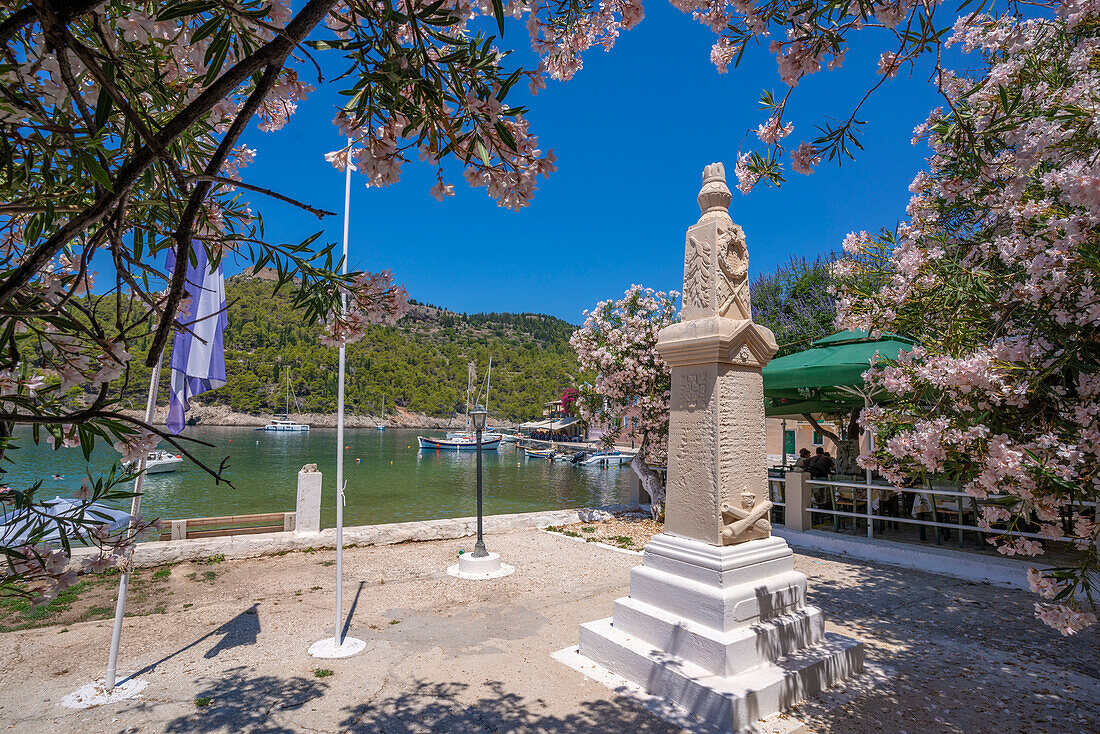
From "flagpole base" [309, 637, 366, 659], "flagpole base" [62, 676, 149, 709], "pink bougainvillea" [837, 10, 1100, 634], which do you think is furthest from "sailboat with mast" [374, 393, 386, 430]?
"pink bougainvillea" [837, 10, 1100, 634]

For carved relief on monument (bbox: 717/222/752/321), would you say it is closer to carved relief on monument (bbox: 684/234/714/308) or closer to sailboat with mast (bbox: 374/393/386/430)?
carved relief on monument (bbox: 684/234/714/308)

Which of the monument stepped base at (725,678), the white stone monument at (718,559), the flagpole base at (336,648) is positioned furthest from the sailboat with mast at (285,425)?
the white stone monument at (718,559)

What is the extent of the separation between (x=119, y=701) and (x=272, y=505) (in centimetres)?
1842

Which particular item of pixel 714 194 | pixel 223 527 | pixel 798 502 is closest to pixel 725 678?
pixel 714 194

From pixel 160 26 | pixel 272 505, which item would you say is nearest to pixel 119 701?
pixel 160 26

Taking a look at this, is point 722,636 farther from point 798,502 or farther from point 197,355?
point 798,502

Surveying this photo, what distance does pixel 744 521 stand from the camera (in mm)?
4156

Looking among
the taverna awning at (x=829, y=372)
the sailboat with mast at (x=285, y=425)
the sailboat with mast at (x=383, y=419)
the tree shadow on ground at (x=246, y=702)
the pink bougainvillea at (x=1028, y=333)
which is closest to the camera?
the pink bougainvillea at (x=1028, y=333)

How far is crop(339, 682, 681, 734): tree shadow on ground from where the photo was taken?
336 centimetres

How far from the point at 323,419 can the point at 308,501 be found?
8030cm

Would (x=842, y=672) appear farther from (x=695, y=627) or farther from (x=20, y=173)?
(x=20, y=173)

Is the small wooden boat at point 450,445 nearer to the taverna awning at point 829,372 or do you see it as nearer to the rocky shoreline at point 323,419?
the rocky shoreline at point 323,419

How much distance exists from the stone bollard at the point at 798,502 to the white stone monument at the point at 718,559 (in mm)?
4769

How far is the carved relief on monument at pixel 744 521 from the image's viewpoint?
13.5 ft
